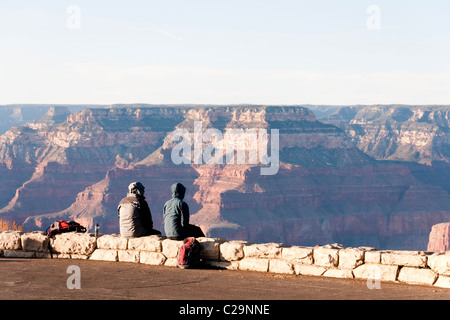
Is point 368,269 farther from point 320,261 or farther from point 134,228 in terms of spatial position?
point 134,228

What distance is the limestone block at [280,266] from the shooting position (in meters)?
17.0

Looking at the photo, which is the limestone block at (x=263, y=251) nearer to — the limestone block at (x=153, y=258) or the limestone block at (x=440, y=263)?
the limestone block at (x=153, y=258)

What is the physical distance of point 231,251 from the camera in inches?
698

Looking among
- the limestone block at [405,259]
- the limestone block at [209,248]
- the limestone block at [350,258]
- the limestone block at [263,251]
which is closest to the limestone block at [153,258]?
the limestone block at [209,248]

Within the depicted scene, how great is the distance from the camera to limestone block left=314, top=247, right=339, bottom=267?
16.6 meters

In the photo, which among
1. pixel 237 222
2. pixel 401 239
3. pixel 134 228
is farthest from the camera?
pixel 401 239

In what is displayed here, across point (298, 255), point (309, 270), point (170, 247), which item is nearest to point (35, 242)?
point (170, 247)

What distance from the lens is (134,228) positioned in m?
18.9

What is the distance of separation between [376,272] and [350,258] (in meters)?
0.61

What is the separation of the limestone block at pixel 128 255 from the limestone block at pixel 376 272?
5.21m

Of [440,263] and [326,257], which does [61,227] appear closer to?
[326,257]

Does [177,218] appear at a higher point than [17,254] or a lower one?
higher
